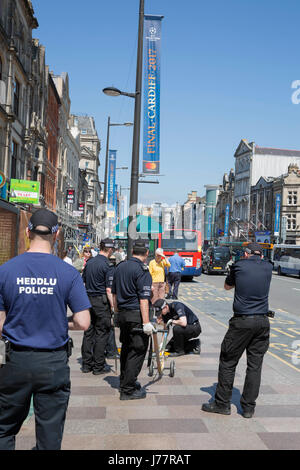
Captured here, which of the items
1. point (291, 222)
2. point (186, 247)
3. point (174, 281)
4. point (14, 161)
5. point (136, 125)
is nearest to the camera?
point (136, 125)

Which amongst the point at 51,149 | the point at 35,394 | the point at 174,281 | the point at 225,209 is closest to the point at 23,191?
the point at 174,281

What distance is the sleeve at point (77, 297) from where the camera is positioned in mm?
3074

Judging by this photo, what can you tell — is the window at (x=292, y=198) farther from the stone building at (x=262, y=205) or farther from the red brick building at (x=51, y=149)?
the red brick building at (x=51, y=149)

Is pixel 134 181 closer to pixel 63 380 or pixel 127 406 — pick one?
pixel 127 406

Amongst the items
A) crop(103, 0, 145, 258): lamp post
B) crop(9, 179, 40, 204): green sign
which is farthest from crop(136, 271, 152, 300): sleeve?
crop(9, 179, 40, 204): green sign

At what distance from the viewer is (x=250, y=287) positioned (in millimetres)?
5211

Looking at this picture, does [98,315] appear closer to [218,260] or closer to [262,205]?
[218,260]

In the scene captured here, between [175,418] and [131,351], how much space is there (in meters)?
1.07

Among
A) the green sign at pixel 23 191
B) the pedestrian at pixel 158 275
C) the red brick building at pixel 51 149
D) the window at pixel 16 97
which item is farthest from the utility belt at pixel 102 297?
the red brick building at pixel 51 149

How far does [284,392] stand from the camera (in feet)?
19.5

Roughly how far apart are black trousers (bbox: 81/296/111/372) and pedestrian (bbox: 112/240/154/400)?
3.36 feet

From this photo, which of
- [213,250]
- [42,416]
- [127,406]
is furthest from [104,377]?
[213,250]

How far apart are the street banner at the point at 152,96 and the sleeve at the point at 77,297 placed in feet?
33.3

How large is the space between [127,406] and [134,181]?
22.3 ft
